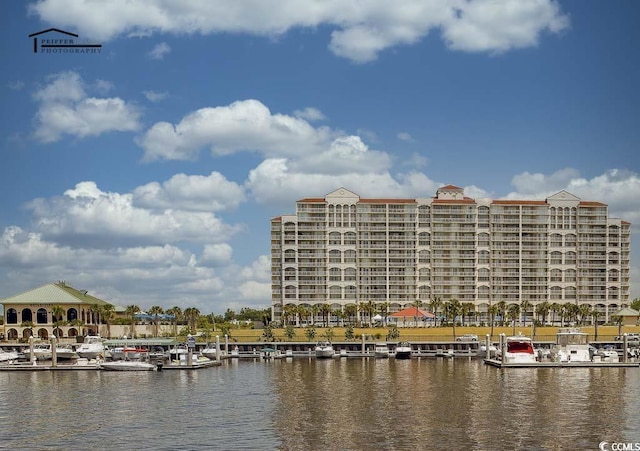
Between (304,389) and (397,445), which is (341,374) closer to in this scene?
(304,389)

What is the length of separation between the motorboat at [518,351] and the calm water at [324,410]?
7222 mm

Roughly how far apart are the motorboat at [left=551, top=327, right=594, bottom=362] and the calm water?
955cm

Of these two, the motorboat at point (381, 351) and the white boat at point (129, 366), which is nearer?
the white boat at point (129, 366)

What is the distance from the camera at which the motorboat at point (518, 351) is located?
5295 inches

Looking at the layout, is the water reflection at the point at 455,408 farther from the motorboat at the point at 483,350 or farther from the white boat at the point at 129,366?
the motorboat at the point at 483,350

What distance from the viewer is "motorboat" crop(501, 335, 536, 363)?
134 meters

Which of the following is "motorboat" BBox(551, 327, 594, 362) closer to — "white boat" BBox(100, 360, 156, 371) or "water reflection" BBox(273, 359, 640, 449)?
"water reflection" BBox(273, 359, 640, 449)

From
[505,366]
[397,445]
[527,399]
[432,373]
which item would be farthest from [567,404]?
[505,366]

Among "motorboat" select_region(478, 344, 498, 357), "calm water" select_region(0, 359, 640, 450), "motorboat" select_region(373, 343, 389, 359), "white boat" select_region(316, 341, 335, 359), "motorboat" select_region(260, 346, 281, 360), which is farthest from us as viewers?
"motorboat" select_region(260, 346, 281, 360)

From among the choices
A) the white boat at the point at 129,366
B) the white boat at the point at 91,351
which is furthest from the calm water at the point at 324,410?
the white boat at the point at 91,351

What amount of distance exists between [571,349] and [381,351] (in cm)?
4226

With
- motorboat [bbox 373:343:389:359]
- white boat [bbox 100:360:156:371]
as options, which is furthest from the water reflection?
motorboat [bbox 373:343:389:359]

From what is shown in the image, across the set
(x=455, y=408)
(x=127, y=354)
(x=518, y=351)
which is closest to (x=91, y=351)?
(x=127, y=354)

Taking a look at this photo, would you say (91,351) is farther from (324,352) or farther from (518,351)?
(518,351)
